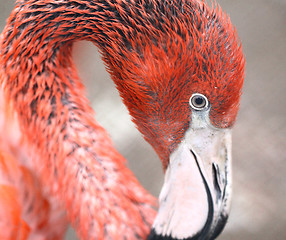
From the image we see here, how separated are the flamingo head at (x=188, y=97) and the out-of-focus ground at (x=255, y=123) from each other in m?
1.11

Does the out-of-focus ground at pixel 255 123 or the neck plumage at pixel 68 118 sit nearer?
the neck plumage at pixel 68 118

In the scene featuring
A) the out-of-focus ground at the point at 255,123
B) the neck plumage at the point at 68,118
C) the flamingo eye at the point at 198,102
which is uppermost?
the out-of-focus ground at the point at 255,123

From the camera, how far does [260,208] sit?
1.97 meters

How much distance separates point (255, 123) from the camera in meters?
2.11

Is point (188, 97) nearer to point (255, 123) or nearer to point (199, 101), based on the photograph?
point (199, 101)

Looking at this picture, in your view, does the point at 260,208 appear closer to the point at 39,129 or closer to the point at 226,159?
the point at 226,159

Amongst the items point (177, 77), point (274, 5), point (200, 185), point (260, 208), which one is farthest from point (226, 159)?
point (274, 5)

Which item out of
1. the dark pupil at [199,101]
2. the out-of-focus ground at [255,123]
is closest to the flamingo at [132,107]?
the dark pupil at [199,101]

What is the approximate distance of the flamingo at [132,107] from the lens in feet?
2.93

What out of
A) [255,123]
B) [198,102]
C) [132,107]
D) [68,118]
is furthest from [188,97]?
[255,123]

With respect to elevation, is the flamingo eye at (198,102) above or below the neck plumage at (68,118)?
above

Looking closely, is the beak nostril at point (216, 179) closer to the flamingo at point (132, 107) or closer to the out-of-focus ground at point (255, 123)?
the flamingo at point (132, 107)

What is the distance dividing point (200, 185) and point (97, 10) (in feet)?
1.98

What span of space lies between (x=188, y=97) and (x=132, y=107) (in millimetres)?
199
